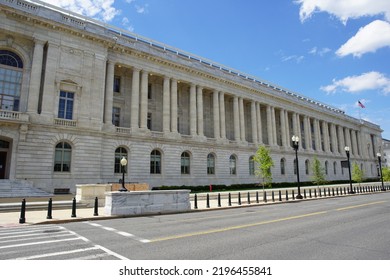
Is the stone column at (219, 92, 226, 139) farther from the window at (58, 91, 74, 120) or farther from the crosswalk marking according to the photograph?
the crosswalk marking

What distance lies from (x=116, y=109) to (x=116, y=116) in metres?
1.05

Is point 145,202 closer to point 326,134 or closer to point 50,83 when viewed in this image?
point 50,83

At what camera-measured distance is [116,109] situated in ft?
124

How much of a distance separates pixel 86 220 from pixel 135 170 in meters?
20.3

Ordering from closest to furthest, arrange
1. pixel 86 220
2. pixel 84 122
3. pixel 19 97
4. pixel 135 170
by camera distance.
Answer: pixel 86 220 → pixel 19 97 → pixel 84 122 → pixel 135 170

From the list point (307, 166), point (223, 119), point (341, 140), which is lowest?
point (307, 166)

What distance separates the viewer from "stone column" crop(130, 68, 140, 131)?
35.6m

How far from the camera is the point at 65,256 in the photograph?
21.5ft

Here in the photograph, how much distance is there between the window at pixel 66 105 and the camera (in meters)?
30.2

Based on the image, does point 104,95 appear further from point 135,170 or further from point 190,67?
point 190,67

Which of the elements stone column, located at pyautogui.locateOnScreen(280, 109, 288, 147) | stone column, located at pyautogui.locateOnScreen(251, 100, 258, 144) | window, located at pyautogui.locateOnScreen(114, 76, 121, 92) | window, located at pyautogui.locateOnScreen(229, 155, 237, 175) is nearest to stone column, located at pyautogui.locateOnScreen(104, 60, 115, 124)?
window, located at pyautogui.locateOnScreen(114, 76, 121, 92)

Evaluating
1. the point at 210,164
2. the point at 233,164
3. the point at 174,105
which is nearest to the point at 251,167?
the point at 233,164

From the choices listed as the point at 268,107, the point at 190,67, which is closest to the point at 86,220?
the point at 190,67

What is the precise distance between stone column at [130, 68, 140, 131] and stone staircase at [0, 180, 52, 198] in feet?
45.6
